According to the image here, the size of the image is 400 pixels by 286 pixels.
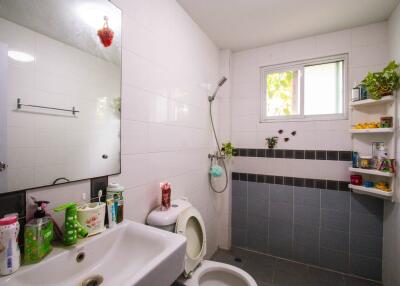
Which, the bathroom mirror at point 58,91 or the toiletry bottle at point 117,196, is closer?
the bathroom mirror at point 58,91

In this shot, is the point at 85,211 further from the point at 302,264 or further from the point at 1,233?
the point at 302,264

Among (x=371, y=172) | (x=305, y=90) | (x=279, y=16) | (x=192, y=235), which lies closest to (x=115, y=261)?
(x=192, y=235)

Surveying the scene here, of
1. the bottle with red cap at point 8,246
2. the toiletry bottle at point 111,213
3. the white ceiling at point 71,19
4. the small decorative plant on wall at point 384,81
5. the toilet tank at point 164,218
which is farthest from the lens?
the small decorative plant on wall at point 384,81

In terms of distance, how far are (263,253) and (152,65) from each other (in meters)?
2.22

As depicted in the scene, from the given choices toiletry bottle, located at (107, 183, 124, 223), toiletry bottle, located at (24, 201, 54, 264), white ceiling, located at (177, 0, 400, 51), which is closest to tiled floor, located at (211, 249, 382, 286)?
toiletry bottle, located at (107, 183, 124, 223)

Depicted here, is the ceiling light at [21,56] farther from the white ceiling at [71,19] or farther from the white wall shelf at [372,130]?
the white wall shelf at [372,130]

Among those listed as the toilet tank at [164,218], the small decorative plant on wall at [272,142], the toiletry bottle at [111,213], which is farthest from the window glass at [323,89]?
the toiletry bottle at [111,213]

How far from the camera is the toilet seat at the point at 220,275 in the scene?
1.28 meters

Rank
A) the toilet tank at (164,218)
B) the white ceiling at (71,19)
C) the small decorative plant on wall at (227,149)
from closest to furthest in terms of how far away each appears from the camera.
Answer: the white ceiling at (71,19), the toilet tank at (164,218), the small decorative plant on wall at (227,149)

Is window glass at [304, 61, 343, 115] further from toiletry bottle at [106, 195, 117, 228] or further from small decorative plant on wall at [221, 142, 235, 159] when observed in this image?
toiletry bottle at [106, 195, 117, 228]

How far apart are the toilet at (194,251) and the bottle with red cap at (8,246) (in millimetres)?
665

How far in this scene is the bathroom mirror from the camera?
0.66 m

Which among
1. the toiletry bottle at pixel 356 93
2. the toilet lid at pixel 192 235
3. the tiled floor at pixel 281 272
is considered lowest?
the tiled floor at pixel 281 272

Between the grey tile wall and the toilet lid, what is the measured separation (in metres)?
0.97
